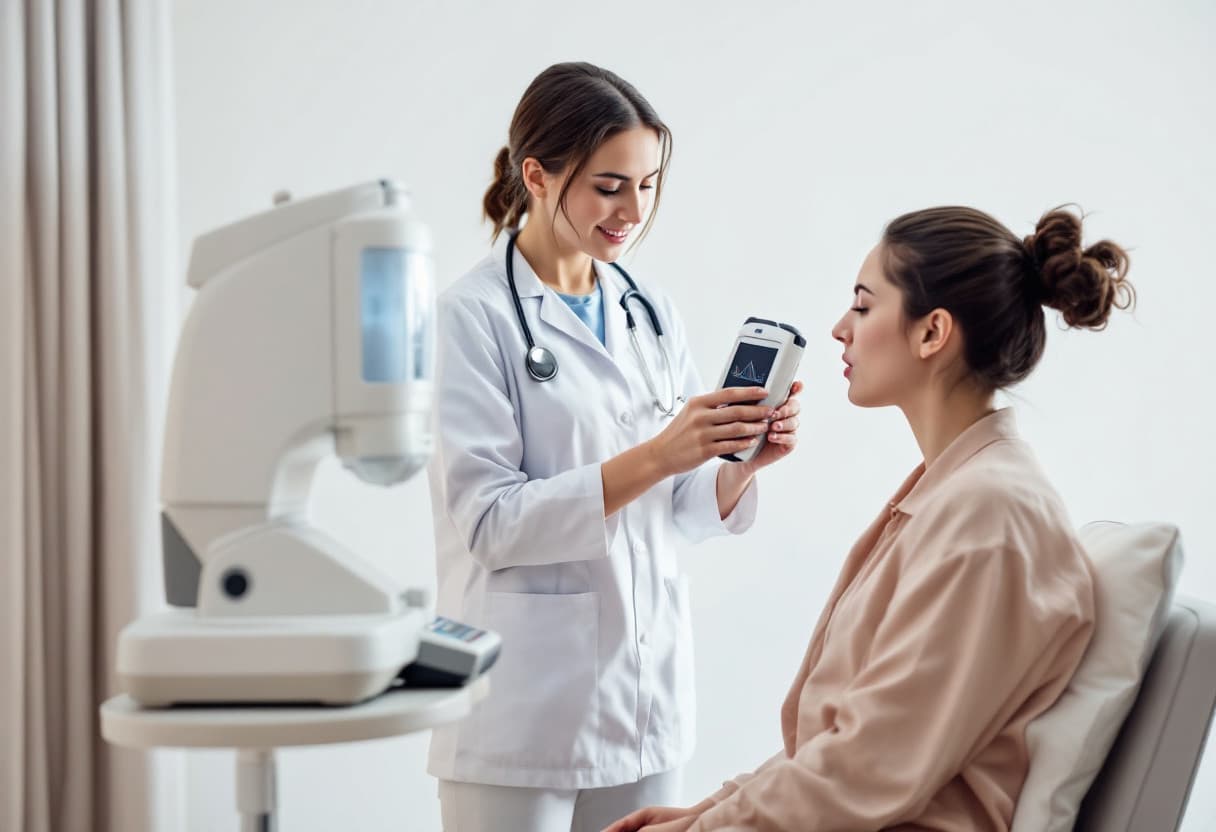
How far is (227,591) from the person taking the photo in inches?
43.1

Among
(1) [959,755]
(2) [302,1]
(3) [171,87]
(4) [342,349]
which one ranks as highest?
(2) [302,1]

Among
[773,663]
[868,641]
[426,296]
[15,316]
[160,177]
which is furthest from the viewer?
[773,663]

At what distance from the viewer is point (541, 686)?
163 centimetres

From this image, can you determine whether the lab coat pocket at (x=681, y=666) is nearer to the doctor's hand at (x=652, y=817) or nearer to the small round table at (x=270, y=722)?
the doctor's hand at (x=652, y=817)

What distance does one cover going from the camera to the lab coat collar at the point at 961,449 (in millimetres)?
1396

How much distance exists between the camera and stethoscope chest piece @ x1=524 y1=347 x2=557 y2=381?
168cm

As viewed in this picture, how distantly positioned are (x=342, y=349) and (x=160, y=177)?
1153mm

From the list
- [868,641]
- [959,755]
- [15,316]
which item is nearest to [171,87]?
[15,316]

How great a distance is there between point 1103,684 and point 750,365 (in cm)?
62

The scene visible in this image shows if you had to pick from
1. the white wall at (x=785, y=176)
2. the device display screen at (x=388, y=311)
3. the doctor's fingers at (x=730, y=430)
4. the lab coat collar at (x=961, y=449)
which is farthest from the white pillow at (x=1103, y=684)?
the white wall at (x=785, y=176)

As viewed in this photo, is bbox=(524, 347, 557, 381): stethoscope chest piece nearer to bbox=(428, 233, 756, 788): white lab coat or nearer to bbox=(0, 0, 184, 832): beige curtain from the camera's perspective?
bbox=(428, 233, 756, 788): white lab coat

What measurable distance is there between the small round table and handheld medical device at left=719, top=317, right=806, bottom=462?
2.19 ft

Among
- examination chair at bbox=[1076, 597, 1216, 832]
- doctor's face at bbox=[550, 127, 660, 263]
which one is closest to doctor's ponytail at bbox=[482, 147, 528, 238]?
doctor's face at bbox=[550, 127, 660, 263]

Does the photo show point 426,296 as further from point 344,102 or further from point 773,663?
point 773,663
